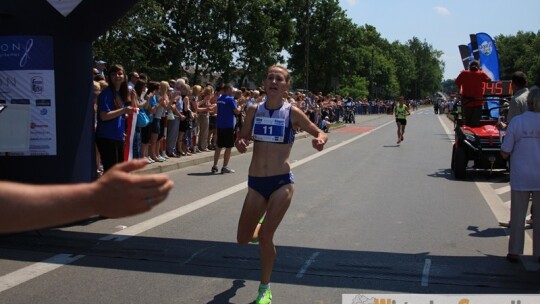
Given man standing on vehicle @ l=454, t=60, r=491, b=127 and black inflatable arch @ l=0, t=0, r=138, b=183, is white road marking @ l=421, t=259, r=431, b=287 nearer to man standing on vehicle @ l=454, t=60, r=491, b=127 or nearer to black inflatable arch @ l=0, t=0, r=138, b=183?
black inflatable arch @ l=0, t=0, r=138, b=183

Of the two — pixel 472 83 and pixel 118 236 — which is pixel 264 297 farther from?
pixel 472 83

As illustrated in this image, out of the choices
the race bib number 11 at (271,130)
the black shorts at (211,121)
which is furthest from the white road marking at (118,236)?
the black shorts at (211,121)

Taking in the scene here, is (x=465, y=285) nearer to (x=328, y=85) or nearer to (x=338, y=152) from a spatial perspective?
(x=338, y=152)

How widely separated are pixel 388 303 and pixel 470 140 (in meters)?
8.54

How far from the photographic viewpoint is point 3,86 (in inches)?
308

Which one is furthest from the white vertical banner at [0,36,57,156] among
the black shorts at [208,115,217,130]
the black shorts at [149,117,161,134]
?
the black shorts at [208,115,217,130]

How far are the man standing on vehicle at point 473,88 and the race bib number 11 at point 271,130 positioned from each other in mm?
8892

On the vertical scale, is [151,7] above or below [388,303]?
above

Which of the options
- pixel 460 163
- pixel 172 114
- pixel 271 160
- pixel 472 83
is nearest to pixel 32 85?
pixel 271 160

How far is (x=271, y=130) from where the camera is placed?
502cm

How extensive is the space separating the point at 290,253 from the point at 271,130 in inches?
74.1

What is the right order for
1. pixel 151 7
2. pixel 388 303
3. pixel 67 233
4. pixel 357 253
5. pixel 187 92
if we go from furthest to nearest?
pixel 151 7 < pixel 187 92 < pixel 67 233 < pixel 357 253 < pixel 388 303

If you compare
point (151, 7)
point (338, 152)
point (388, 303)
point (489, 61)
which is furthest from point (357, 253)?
point (151, 7)

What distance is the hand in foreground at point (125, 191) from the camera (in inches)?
73.4
